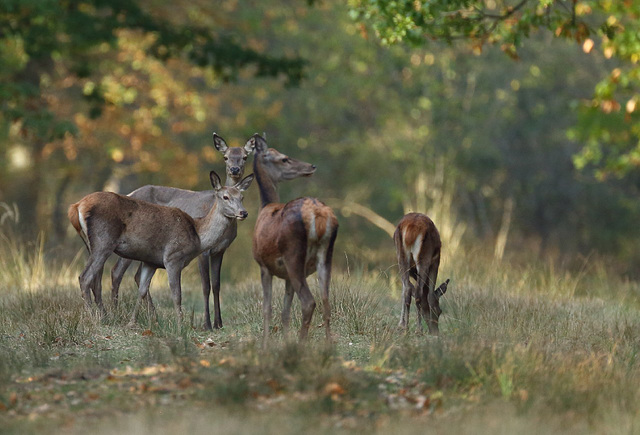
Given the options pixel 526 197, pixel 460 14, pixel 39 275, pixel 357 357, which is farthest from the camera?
pixel 526 197

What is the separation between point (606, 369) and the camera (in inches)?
296

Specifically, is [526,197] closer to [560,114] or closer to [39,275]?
[560,114]

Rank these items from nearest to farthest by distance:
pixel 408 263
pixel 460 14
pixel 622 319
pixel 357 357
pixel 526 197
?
pixel 357 357 < pixel 408 263 < pixel 622 319 < pixel 460 14 < pixel 526 197

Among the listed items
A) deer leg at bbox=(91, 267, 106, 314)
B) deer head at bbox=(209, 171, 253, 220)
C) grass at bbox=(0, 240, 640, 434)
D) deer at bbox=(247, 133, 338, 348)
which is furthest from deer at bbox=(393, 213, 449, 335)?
deer leg at bbox=(91, 267, 106, 314)

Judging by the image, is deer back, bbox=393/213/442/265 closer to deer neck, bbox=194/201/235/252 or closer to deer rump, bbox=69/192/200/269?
deer neck, bbox=194/201/235/252

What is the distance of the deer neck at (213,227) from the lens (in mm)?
10422

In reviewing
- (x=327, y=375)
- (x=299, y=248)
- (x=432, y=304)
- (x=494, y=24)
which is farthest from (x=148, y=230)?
(x=494, y=24)

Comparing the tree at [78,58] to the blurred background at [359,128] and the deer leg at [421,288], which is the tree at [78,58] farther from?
the deer leg at [421,288]

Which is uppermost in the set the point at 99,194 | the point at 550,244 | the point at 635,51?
the point at 635,51

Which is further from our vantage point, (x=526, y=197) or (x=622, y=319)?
(x=526, y=197)

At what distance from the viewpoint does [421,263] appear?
380 inches

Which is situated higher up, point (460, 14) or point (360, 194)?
point (460, 14)

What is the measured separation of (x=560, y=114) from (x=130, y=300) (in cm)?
2002

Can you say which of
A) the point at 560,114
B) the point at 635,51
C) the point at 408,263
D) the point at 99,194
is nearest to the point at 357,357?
the point at 408,263
